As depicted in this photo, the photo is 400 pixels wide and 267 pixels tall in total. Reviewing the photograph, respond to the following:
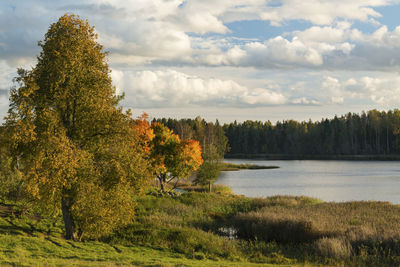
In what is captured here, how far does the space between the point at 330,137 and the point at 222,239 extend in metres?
145

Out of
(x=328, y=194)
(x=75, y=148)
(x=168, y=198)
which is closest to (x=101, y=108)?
(x=75, y=148)

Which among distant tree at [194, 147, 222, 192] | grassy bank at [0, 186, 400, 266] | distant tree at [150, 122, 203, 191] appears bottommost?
grassy bank at [0, 186, 400, 266]

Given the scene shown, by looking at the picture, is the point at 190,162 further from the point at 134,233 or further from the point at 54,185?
the point at 54,185

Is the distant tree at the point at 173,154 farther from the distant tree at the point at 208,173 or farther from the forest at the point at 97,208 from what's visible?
the forest at the point at 97,208

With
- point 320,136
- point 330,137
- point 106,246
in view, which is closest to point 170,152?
point 106,246

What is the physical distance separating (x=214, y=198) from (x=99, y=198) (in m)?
20.8

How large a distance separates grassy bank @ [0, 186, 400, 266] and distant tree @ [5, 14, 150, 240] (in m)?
2.14

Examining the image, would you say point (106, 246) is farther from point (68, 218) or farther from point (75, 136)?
point (75, 136)

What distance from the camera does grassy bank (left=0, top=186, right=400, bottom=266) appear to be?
17.8m

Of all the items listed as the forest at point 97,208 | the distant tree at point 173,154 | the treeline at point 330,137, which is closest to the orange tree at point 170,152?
the distant tree at point 173,154

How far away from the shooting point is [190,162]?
4662cm

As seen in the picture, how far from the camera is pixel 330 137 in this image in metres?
160

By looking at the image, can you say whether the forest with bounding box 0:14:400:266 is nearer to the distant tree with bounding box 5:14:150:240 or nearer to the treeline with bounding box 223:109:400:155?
the distant tree with bounding box 5:14:150:240

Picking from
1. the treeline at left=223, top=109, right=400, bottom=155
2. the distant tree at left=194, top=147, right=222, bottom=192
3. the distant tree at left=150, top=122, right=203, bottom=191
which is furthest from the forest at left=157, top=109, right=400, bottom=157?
the distant tree at left=150, top=122, right=203, bottom=191
